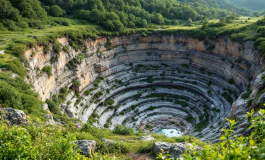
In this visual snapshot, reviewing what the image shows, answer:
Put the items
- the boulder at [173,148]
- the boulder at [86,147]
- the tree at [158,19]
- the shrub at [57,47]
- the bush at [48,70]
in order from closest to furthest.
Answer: the boulder at [86,147], the boulder at [173,148], the bush at [48,70], the shrub at [57,47], the tree at [158,19]

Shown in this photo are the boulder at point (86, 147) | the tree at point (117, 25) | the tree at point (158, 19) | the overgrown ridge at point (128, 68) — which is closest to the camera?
the boulder at point (86, 147)

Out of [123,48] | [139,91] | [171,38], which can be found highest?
[171,38]

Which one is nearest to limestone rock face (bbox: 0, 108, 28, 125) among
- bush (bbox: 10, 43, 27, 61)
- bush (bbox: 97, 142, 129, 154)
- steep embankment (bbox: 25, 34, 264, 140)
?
bush (bbox: 97, 142, 129, 154)

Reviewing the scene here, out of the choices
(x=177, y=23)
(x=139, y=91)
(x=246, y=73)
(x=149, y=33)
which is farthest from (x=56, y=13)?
(x=246, y=73)

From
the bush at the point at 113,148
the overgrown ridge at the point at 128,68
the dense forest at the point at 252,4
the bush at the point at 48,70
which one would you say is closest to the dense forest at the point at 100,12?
the overgrown ridge at the point at 128,68

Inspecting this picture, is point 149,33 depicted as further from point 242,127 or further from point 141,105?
point 242,127

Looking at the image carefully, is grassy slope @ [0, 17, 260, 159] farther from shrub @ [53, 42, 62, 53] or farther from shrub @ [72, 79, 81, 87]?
shrub @ [72, 79, 81, 87]

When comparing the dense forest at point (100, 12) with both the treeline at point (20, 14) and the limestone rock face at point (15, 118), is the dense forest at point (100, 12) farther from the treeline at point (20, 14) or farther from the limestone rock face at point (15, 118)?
the limestone rock face at point (15, 118)
